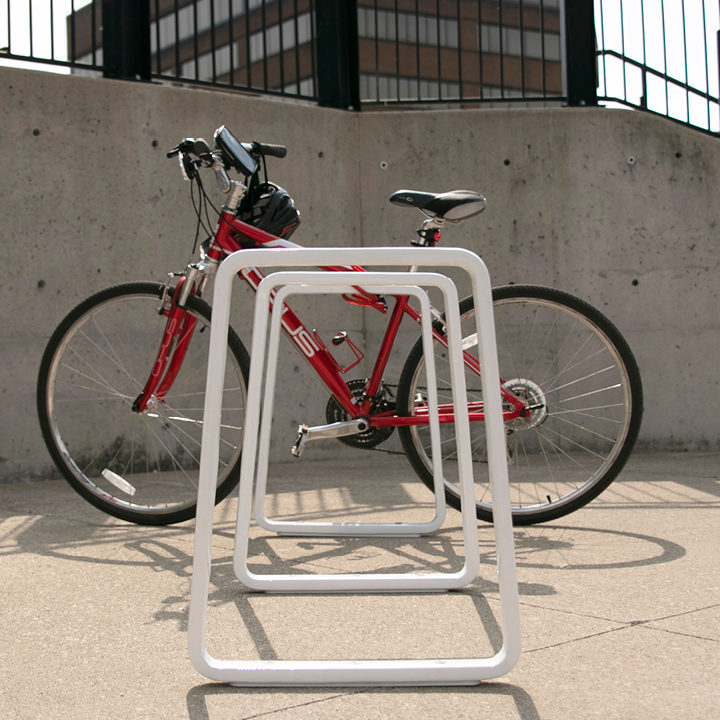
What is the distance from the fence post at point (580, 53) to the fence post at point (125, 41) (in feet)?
7.87

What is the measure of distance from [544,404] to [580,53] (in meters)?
3.17

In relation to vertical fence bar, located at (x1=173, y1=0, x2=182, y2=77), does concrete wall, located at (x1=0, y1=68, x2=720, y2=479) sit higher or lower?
lower

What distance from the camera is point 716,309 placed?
5219mm

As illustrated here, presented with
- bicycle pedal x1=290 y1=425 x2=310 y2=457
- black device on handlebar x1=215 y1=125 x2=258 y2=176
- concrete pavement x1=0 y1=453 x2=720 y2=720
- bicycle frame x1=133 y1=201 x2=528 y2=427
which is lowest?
concrete pavement x1=0 y1=453 x2=720 y2=720

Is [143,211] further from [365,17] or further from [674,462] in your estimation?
[674,462]

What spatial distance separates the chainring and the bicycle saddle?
602 mm

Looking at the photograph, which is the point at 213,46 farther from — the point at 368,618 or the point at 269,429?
the point at 368,618

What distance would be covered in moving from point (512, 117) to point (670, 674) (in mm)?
3971

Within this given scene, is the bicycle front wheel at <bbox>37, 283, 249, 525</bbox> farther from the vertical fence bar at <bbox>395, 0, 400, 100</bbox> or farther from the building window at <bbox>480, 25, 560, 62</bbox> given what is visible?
the building window at <bbox>480, 25, 560, 62</bbox>

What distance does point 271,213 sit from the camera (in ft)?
10.6

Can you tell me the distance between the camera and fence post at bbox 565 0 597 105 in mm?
5520

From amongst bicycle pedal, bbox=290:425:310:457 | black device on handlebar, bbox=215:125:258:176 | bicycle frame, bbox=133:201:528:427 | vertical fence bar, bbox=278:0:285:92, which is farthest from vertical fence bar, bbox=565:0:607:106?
bicycle pedal, bbox=290:425:310:457

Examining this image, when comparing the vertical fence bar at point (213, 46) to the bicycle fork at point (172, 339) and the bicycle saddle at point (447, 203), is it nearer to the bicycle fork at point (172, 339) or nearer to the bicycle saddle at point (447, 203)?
the bicycle fork at point (172, 339)

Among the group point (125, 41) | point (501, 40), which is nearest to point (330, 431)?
point (125, 41)
